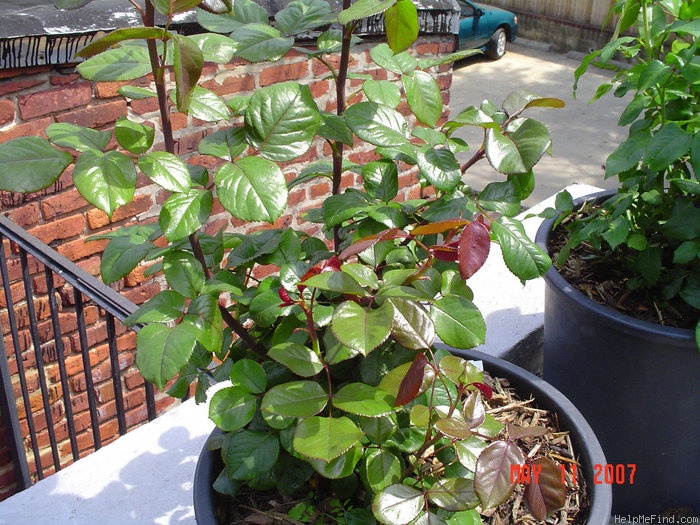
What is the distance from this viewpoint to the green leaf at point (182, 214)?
2.69 feet

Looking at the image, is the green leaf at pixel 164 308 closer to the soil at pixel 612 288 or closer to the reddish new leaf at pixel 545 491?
the reddish new leaf at pixel 545 491

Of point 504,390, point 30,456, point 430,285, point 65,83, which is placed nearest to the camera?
point 430,285

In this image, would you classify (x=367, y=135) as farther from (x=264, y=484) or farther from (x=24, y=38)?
(x=24, y=38)

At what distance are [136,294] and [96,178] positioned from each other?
5.70 ft

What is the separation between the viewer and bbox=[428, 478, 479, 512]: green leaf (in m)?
0.88

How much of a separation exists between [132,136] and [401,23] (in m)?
0.33

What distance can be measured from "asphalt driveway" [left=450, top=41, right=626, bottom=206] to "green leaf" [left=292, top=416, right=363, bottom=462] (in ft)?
15.9

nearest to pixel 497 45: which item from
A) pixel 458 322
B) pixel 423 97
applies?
pixel 423 97

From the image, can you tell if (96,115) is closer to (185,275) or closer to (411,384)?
(185,275)

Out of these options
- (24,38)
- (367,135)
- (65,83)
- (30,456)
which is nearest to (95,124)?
(65,83)

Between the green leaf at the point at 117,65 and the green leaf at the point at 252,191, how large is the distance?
6.3 inches

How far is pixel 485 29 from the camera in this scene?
879 centimetres

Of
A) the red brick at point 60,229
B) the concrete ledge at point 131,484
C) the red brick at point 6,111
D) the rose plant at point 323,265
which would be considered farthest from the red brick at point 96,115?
the rose plant at point 323,265

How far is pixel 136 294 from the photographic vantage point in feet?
8.00
